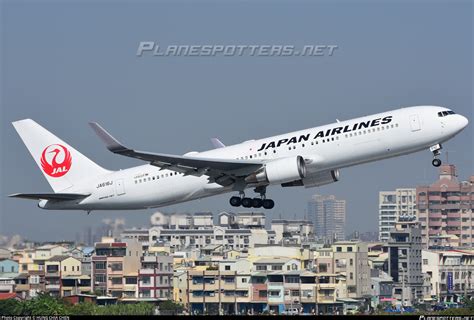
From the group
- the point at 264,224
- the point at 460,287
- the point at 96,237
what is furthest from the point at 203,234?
the point at 96,237

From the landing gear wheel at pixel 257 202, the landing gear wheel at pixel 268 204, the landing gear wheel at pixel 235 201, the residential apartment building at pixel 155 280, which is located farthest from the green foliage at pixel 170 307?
the landing gear wheel at pixel 268 204

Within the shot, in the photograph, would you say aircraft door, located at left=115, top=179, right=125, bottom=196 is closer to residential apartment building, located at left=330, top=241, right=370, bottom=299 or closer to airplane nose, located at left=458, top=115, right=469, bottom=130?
→ airplane nose, located at left=458, top=115, right=469, bottom=130

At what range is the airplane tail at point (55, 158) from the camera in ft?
213

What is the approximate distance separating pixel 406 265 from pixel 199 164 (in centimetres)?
8877

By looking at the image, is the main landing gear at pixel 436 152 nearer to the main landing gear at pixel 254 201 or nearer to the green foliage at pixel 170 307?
the main landing gear at pixel 254 201

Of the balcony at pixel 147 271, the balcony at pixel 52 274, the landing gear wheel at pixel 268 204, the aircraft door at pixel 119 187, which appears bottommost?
the balcony at pixel 52 274

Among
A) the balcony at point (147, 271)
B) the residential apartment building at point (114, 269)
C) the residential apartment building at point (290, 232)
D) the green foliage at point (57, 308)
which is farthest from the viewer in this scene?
the residential apartment building at point (290, 232)

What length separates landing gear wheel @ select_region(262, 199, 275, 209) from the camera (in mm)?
61569

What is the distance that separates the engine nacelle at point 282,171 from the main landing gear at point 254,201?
2147 mm

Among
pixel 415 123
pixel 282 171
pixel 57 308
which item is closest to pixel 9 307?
pixel 57 308

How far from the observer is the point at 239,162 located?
194ft

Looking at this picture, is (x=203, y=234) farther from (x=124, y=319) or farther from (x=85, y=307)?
(x=124, y=319)

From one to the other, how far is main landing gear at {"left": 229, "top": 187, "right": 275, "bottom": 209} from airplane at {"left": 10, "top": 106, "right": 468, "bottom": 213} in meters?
0.05

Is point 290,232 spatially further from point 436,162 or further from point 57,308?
point 436,162
